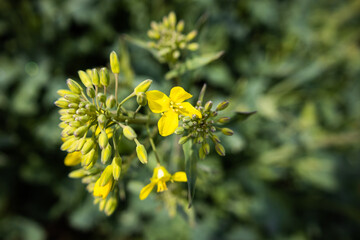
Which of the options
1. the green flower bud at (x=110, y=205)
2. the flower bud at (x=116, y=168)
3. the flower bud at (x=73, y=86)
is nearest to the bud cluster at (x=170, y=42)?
the flower bud at (x=73, y=86)

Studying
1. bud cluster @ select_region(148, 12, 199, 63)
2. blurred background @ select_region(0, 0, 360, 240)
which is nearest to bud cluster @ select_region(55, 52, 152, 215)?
bud cluster @ select_region(148, 12, 199, 63)

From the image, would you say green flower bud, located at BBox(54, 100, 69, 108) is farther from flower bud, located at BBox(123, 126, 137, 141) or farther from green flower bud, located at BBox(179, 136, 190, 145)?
green flower bud, located at BBox(179, 136, 190, 145)

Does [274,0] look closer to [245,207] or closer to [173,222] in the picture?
[245,207]

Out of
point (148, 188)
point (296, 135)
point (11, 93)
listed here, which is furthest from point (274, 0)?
point (11, 93)

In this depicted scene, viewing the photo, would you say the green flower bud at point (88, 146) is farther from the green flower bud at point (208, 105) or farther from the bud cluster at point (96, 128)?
the green flower bud at point (208, 105)

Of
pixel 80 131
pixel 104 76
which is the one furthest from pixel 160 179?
pixel 104 76

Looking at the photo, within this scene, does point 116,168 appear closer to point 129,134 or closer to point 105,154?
point 105,154
